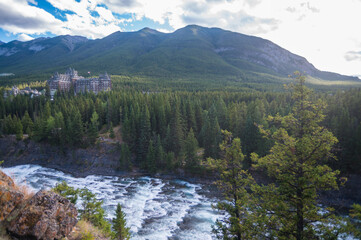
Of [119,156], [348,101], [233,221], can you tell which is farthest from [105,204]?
[348,101]

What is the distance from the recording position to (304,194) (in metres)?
11.9

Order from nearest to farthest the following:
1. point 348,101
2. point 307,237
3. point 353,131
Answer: point 307,237 → point 353,131 → point 348,101

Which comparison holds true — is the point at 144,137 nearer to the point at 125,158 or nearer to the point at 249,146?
the point at 125,158

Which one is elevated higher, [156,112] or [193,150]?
[156,112]

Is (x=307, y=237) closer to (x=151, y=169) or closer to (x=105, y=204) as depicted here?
(x=105, y=204)

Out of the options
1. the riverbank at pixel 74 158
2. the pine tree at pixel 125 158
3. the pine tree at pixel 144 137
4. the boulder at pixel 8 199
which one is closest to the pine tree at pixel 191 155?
the riverbank at pixel 74 158

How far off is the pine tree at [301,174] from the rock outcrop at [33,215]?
37.3ft

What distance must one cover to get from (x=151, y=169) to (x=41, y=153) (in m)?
39.5

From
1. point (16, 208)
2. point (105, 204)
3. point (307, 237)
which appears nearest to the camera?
point (16, 208)

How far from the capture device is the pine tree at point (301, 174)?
11.8 m

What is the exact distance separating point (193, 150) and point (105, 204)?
2555 centimetres

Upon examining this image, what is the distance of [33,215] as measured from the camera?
962cm

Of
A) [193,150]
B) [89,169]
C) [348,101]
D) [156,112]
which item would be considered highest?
[348,101]

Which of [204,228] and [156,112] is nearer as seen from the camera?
[204,228]
